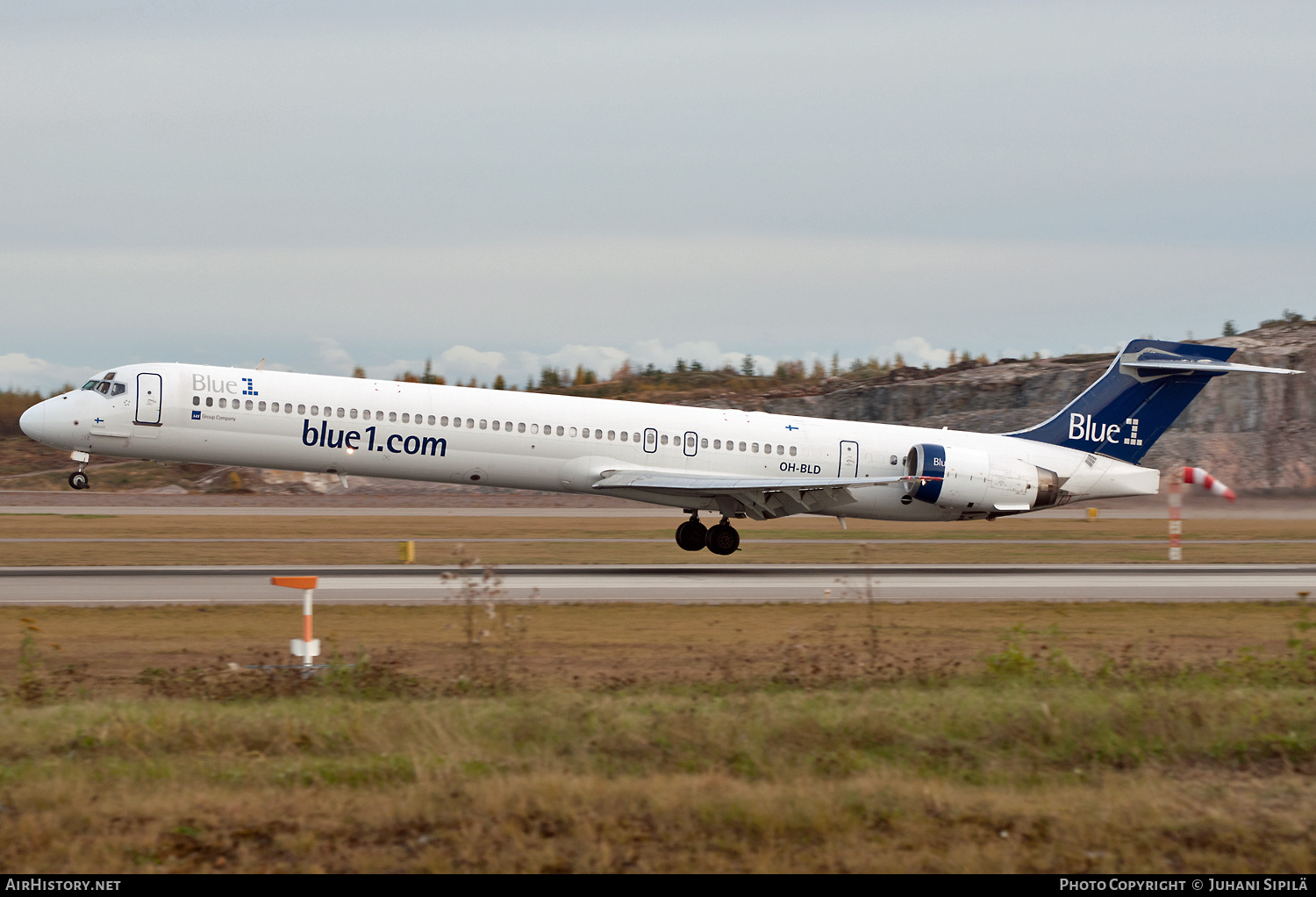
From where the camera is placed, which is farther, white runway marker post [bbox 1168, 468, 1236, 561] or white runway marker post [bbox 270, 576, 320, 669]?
white runway marker post [bbox 1168, 468, 1236, 561]

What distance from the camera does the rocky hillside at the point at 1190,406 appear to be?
64.9 meters

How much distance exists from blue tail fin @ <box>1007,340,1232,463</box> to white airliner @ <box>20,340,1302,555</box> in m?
0.05

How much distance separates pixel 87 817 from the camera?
7676mm

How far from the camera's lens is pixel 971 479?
29.9 meters

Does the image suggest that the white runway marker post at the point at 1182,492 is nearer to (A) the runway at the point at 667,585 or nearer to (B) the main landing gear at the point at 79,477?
(A) the runway at the point at 667,585

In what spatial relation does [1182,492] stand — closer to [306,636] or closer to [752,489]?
[752,489]

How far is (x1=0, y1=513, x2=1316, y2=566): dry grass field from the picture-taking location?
94.9 ft

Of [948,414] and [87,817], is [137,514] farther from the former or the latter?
[948,414]

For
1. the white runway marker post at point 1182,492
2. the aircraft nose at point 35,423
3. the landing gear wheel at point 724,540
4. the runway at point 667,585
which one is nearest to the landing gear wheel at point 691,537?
the landing gear wheel at point 724,540

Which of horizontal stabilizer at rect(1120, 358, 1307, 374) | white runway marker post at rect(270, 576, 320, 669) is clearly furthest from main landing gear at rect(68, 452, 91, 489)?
horizontal stabilizer at rect(1120, 358, 1307, 374)

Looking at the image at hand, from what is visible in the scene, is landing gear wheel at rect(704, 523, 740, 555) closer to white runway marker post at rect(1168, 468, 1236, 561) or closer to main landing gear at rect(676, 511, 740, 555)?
main landing gear at rect(676, 511, 740, 555)
